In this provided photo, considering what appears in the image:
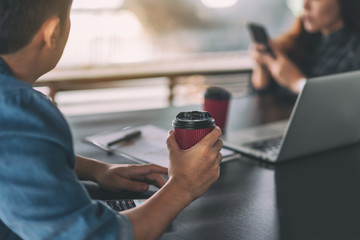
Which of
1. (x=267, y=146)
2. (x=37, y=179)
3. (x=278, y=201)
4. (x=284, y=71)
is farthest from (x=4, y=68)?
(x=284, y=71)

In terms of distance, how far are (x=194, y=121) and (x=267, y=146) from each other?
0.55 m

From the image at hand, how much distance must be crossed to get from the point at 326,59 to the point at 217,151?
166cm

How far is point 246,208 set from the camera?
0.95 m

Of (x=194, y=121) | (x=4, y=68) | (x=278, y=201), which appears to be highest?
(x=4, y=68)

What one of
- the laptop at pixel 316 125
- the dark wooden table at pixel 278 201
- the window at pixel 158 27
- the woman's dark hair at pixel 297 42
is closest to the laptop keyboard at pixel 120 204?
the dark wooden table at pixel 278 201

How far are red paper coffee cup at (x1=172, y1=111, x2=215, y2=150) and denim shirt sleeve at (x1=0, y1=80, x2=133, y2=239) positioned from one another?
0.26 m

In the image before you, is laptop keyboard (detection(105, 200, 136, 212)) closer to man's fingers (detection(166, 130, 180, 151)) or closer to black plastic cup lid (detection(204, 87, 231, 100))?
man's fingers (detection(166, 130, 180, 151))

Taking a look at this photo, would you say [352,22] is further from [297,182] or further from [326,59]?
[297,182]

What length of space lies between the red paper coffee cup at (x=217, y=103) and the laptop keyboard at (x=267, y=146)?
157mm

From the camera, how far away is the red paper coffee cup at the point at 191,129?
0.84m

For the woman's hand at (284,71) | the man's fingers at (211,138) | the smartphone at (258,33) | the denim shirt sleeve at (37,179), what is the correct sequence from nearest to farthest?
the denim shirt sleeve at (37,179) → the man's fingers at (211,138) → the smartphone at (258,33) → the woman's hand at (284,71)

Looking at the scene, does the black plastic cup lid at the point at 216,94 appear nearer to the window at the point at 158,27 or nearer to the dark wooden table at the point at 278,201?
the dark wooden table at the point at 278,201

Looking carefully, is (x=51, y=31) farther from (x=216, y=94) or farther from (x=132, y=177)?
(x=216, y=94)

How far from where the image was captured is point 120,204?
2.97 ft
